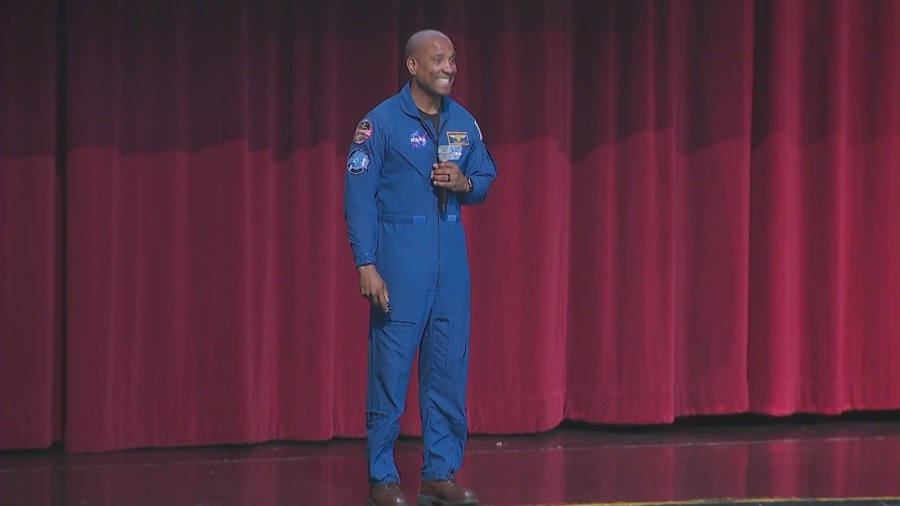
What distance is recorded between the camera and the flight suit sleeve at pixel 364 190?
129 inches

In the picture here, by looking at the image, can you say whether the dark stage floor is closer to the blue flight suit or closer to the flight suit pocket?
the blue flight suit

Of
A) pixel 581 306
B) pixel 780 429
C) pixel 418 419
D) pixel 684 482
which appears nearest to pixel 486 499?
pixel 684 482

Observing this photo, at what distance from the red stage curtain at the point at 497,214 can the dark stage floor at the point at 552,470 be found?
0.10 meters

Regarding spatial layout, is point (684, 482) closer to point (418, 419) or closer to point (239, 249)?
point (418, 419)

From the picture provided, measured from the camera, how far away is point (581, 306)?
15.7ft

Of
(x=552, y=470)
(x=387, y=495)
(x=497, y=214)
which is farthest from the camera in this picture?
(x=497, y=214)

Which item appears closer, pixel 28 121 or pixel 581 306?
pixel 28 121

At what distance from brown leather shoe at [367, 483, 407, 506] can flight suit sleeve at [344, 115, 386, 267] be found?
613 mm

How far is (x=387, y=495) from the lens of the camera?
3.39 metres

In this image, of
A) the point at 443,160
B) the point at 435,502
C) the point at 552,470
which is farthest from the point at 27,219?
the point at 552,470

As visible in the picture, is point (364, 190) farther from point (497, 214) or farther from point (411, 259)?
point (497, 214)

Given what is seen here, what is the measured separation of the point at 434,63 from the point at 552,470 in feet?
4.87

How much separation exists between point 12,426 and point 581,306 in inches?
81.8

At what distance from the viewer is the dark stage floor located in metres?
3.73
